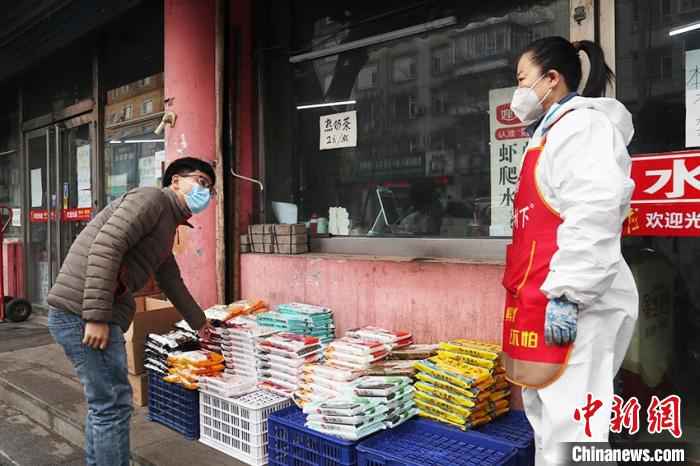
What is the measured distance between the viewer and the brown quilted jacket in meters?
2.68

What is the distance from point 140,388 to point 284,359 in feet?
5.54

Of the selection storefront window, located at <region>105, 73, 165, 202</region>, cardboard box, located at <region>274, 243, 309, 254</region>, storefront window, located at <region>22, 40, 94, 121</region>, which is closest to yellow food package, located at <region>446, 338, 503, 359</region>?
cardboard box, located at <region>274, 243, 309, 254</region>

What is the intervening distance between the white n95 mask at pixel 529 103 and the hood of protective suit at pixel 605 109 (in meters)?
0.12

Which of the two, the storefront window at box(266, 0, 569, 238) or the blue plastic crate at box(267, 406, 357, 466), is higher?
the storefront window at box(266, 0, 569, 238)

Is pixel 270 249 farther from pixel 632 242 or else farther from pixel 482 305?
pixel 632 242

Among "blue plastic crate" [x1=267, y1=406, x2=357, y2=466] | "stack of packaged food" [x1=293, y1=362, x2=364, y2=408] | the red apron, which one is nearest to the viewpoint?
the red apron

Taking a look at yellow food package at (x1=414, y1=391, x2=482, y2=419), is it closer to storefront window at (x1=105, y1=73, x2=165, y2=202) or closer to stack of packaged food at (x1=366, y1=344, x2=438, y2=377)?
stack of packaged food at (x1=366, y1=344, x2=438, y2=377)

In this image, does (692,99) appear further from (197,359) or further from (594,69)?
(197,359)

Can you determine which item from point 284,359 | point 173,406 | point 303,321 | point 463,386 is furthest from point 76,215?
point 463,386

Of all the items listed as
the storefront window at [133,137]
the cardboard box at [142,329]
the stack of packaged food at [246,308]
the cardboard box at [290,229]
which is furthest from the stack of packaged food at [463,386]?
the storefront window at [133,137]

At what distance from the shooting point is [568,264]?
1.97 m

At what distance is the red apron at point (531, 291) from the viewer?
2115mm

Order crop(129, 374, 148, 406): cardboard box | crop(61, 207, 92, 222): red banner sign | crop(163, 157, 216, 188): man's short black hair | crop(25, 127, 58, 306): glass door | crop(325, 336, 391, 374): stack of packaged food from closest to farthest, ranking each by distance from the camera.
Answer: crop(163, 157, 216, 188): man's short black hair → crop(325, 336, 391, 374): stack of packaged food → crop(129, 374, 148, 406): cardboard box → crop(61, 207, 92, 222): red banner sign → crop(25, 127, 58, 306): glass door

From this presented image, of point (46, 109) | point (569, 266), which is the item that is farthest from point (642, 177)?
point (46, 109)
